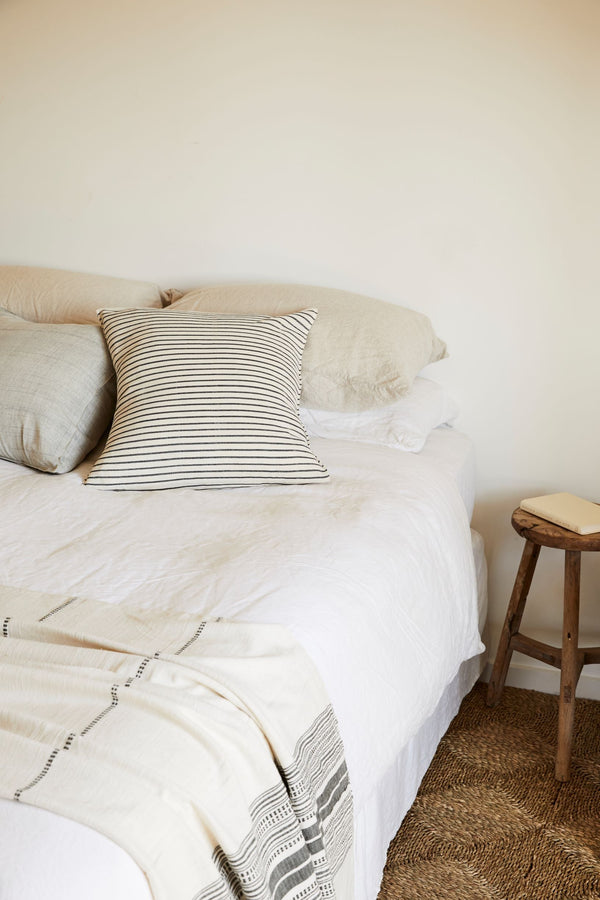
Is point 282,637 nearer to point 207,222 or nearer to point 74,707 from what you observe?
point 74,707

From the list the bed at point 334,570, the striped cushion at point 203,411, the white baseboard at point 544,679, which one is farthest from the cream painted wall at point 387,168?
the striped cushion at point 203,411

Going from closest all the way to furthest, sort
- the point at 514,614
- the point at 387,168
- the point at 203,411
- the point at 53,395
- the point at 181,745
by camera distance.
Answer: the point at 181,745 < the point at 203,411 < the point at 53,395 < the point at 514,614 < the point at 387,168

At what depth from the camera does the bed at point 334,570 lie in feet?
3.70

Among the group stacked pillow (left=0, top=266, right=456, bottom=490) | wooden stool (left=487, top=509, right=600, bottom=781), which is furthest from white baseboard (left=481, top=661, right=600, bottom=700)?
stacked pillow (left=0, top=266, right=456, bottom=490)

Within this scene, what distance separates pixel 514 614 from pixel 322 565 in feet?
3.05

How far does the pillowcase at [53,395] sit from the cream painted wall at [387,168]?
2.23 feet

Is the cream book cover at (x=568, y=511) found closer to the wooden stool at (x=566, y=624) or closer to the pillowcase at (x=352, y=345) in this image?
the wooden stool at (x=566, y=624)

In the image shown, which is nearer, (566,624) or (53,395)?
(53,395)

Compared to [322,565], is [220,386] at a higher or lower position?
higher

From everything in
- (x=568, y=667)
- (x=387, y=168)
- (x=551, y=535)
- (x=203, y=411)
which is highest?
(x=387, y=168)

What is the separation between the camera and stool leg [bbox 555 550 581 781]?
1.78 m

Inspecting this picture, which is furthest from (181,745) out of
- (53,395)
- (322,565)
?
(53,395)

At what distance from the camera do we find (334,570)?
1.23 m

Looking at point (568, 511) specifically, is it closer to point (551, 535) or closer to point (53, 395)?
point (551, 535)
